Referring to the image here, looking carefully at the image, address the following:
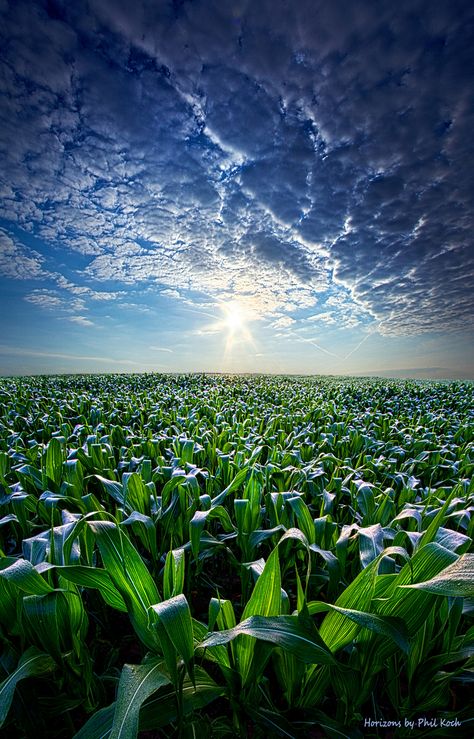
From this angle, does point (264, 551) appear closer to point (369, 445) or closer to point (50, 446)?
point (50, 446)

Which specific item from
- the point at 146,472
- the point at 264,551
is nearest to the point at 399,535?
the point at 264,551

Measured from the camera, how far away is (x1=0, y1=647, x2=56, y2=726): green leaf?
0.88 meters

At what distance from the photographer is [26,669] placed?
3.35 ft

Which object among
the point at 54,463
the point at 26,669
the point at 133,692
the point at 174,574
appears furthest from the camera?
the point at 54,463

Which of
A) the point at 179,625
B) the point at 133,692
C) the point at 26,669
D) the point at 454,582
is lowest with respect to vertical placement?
the point at 26,669

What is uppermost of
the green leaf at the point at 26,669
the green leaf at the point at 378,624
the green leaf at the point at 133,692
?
the green leaf at the point at 378,624

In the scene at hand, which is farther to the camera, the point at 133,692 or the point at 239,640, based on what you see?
the point at 239,640

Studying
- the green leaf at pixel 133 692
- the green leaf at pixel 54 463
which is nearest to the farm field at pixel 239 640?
the green leaf at pixel 133 692

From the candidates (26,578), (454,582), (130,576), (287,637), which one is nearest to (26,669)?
(26,578)

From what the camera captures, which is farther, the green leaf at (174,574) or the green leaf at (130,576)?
the green leaf at (174,574)

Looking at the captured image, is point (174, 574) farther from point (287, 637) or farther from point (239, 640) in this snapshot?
point (287, 637)

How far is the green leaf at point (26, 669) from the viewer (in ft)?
2.89

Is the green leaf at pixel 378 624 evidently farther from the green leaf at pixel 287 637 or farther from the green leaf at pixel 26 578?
the green leaf at pixel 26 578

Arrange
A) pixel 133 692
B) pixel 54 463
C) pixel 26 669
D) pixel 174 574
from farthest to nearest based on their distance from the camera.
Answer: pixel 54 463 → pixel 174 574 → pixel 26 669 → pixel 133 692
